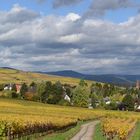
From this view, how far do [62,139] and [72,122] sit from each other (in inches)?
1830

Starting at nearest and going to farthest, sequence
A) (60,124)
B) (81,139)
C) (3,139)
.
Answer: (3,139)
(81,139)
(60,124)

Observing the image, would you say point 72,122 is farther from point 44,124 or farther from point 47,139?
point 47,139

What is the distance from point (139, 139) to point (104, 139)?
4433 mm

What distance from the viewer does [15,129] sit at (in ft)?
197

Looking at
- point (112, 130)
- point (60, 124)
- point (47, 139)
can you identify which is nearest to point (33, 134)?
point (47, 139)

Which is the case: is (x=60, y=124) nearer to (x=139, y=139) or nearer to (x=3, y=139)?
(x=139, y=139)

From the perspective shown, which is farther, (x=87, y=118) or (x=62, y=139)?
(x=87, y=118)

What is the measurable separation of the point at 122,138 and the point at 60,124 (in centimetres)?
3445

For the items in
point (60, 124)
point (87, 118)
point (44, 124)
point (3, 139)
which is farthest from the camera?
point (87, 118)

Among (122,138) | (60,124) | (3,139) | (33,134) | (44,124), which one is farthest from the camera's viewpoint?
(60,124)

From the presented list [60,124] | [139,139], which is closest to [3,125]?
[139,139]

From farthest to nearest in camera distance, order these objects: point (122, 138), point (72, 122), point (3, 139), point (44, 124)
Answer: point (72, 122) → point (44, 124) → point (122, 138) → point (3, 139)

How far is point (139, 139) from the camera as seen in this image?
198 ft

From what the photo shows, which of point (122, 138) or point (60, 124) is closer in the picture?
point (122, 138)
